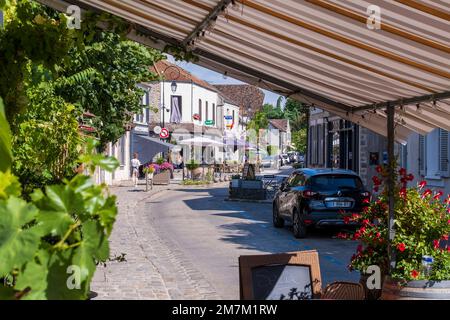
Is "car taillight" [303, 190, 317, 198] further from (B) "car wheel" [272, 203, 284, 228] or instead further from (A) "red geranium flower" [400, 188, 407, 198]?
(A) "red geranium flower" [400, 188, 407, 198]

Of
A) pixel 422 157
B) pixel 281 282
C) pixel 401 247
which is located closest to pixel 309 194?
pixel 422 157

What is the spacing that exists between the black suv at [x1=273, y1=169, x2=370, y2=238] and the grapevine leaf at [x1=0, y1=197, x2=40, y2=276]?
573 inches

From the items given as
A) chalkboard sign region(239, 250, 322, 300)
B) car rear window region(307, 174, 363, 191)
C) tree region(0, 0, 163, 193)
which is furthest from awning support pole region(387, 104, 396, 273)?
car rear window region(307, 174, 363, 191)

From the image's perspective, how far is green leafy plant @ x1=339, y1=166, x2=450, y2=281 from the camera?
235 inches

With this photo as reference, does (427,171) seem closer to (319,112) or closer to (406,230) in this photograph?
(406,230)

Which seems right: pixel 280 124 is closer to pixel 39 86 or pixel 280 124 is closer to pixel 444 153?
pixel 444 153

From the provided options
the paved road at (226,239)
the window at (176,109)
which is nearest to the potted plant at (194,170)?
the paved road at (226,239)

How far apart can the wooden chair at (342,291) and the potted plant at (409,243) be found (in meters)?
0.28

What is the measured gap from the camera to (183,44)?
25.4 ft

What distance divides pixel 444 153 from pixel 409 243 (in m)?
13.7

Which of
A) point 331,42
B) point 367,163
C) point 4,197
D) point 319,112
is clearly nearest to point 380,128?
point 331,42

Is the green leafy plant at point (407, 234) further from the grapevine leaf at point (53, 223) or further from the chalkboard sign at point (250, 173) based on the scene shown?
the chalkboard sign at point (250, 173)

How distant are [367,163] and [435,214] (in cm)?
2319

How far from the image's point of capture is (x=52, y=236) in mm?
1410
